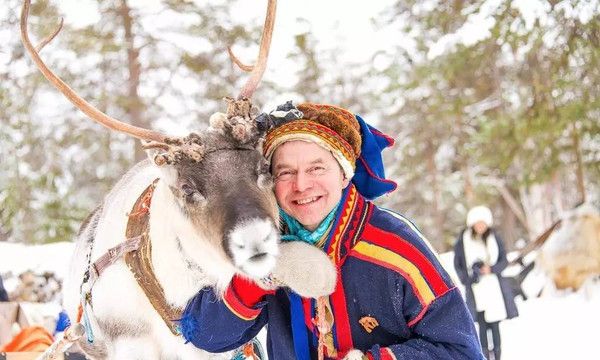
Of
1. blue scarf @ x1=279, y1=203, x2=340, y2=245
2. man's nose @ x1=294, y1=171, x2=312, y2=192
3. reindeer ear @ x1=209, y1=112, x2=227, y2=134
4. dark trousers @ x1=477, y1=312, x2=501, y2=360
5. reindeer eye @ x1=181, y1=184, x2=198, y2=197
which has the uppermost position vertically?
reindeer ear @ x1=209, y1=112, x2=227, y2=134

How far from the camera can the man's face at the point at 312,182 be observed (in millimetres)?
2533

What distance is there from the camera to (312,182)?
2.54m

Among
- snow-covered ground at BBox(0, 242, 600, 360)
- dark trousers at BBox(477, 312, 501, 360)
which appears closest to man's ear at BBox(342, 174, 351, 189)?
snow-covered ground at BBox(0, 242, 600, 360)

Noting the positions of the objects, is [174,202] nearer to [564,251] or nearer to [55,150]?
[564,251]

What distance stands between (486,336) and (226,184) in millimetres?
6160

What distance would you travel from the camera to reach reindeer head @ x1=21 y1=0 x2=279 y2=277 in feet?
7.85

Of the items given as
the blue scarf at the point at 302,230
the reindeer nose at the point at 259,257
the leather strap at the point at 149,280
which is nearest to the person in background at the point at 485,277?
the leather strap at the point at 149,280

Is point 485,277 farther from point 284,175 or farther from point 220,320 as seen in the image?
point 220,320

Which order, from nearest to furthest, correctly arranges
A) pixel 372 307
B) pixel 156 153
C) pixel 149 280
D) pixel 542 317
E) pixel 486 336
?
pixel 372 307 < pixel 156 153 < pixel 149 280 < pixel 486 336 < pixel 542 317

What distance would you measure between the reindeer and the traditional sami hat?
126mm

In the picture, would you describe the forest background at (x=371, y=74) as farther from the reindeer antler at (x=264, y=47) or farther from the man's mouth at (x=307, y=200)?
the man's mouth at (x=307, y=200)

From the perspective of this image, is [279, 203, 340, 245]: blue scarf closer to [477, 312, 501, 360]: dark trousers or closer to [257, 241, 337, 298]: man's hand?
[257, 241, 337, 298]: man's hand

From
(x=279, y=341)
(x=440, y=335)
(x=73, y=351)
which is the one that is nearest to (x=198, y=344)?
(x=279, y=341)

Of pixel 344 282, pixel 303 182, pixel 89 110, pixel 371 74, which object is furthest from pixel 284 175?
pixel 371 74
